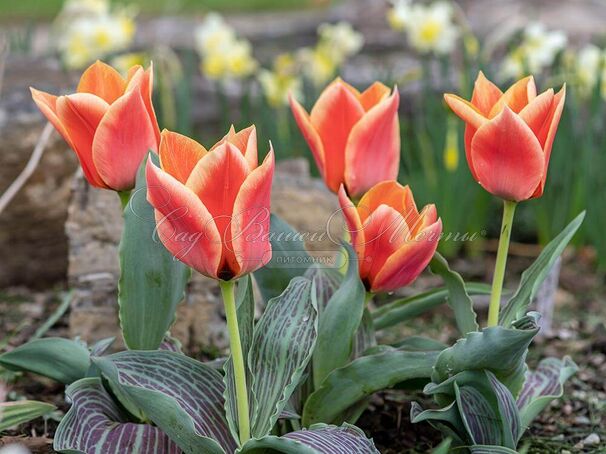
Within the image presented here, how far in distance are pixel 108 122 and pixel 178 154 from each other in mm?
185

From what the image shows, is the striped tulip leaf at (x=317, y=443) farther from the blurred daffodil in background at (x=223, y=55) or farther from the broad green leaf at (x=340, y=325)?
the blurred daffodil in background at (x=223, y=55)

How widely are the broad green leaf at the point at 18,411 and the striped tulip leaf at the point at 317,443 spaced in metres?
0.48

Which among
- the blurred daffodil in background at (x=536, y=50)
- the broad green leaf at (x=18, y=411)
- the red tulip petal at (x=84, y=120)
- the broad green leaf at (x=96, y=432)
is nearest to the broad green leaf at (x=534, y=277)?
the broad green leaf at (x=96, y=432)

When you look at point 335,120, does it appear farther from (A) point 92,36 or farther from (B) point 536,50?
(A) point 92,36

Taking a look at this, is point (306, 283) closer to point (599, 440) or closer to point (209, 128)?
point (599, 440)

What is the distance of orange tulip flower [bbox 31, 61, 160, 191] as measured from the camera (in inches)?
56.4

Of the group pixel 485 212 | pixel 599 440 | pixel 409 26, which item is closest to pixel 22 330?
pixel 599 440

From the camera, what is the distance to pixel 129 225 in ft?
5.07

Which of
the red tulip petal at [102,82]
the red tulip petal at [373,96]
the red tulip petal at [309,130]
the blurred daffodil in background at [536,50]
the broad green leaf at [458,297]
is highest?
the red tulip petal at [102,82]

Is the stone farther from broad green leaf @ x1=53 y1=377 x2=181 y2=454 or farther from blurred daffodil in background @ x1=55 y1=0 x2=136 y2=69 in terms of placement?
blurred daffodil in background @ x1=55 y1=0 x2=136 y2=69

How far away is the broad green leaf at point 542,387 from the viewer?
5.46 ft

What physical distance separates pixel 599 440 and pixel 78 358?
3.51ft

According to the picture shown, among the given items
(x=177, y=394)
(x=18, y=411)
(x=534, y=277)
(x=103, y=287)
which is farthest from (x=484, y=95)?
(x=103, y=287)

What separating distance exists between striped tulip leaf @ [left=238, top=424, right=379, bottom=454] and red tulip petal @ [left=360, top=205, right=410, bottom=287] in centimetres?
29
